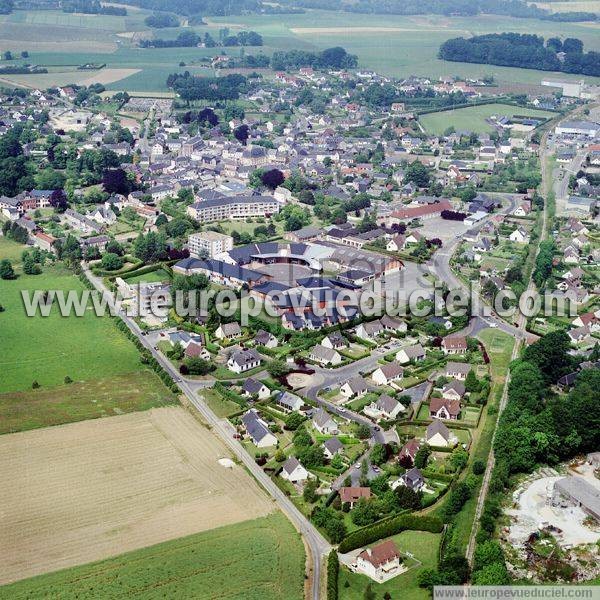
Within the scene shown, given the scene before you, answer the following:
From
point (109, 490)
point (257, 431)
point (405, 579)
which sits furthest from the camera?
point (257, 431)

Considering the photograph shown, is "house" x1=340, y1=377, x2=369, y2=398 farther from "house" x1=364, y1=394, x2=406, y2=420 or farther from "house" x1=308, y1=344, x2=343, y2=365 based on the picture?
"house" x1=308, y1=344, x2=343, y2=365

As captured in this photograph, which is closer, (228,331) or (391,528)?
(391,528)

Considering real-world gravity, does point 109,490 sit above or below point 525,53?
below

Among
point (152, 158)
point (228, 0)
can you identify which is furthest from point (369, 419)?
point (228, 0)

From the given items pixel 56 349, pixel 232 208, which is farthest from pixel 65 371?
pixel 232 208

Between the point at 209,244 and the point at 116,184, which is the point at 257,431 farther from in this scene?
the point at 116,184

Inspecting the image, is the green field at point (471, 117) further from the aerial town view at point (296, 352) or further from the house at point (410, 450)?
the house at point (410, 450)

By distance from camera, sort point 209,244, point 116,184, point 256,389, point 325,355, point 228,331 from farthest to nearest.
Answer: point 116,184
point 209,244
point 228,331
point 325,355
point 256,389
